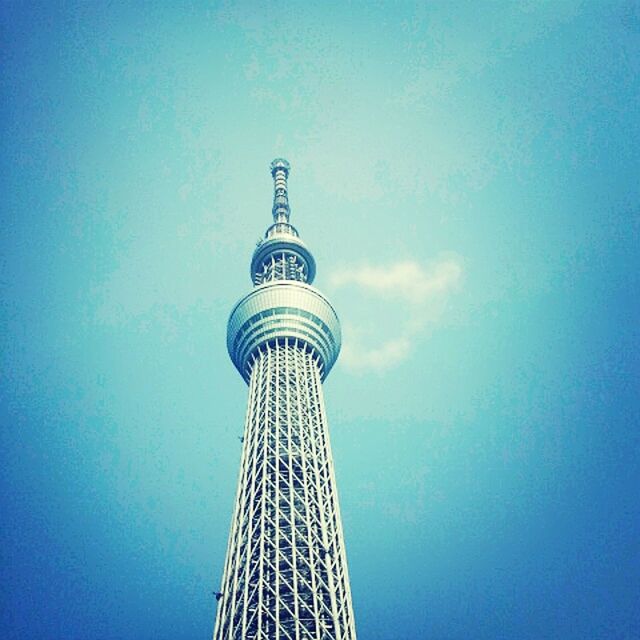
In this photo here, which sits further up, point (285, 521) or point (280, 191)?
point (280, 191)

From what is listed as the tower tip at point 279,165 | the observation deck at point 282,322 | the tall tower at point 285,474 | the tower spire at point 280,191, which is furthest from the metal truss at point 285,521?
the tower tip at point 279,165

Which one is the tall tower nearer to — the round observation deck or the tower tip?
the round observation deck

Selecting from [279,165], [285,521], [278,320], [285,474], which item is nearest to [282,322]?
[278,320]

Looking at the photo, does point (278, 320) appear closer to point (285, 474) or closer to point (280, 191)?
point (285, 474)

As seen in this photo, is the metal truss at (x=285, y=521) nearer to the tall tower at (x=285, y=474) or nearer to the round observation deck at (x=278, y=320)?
the tall tower at (x=285, y=474)

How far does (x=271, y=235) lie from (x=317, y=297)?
596 inches

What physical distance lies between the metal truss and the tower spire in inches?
930

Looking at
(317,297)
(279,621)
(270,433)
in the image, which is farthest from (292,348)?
(279,621)

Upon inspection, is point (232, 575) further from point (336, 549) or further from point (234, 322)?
point (234, 322)

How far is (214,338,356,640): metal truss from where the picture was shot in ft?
123

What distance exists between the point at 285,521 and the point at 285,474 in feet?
14.0

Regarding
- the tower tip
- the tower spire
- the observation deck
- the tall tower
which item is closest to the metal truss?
the tall tower

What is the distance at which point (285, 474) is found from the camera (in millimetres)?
47750

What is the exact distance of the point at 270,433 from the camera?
164ft
